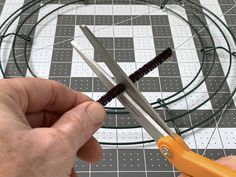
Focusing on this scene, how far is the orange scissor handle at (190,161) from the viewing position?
0.54 m

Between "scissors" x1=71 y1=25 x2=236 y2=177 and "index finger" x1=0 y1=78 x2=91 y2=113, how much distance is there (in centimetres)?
7

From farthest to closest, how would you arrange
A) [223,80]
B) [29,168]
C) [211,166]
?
[223,80] → [211,166] → [29,168]

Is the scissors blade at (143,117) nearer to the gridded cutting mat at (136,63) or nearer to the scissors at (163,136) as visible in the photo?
the scissors at (163,136)

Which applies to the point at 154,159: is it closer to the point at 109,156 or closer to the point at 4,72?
the point at 109,156

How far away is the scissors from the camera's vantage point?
0.55m

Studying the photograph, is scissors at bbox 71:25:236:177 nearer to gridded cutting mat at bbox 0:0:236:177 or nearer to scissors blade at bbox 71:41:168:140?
scissors blade at bbox 71:41:168:140

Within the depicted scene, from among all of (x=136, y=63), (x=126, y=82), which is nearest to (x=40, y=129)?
(x=126, y=82)

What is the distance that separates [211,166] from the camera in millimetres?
548

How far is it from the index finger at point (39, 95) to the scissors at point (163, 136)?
0.24ft

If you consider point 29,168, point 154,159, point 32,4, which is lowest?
point 154,159

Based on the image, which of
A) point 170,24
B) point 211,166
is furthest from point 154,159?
point 170,24

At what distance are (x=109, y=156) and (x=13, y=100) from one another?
383 millimetres

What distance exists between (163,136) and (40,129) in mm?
222

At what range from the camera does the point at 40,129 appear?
46cm
